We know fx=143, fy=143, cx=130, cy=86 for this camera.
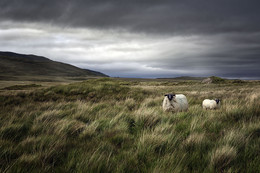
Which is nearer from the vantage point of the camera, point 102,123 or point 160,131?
point 160,131

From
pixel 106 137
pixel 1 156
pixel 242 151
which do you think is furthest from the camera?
pixel 106 137

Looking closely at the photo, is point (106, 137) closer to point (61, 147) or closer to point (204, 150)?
point (61, 147)

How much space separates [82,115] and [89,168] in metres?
3.32

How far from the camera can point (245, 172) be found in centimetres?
177

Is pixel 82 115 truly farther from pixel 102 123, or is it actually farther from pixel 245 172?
pixel 245 172

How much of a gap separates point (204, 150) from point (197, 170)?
0.60m

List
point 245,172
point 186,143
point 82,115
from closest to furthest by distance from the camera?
point 245,172 → point 186,143 → point 82,115

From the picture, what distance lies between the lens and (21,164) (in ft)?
6.08

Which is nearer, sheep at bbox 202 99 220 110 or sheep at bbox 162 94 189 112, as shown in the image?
sheep at bbox 162 94 189 112

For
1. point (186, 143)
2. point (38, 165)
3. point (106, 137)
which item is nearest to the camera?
point (38, 165)

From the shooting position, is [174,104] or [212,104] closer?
[174,104]

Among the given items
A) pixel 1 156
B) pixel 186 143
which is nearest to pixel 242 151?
Result: pixel 186 143

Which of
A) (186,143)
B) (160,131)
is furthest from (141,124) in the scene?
(186,143)

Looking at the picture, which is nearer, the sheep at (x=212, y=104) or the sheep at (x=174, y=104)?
the sheep at (x=174, y=104)
